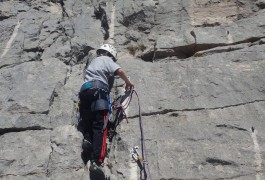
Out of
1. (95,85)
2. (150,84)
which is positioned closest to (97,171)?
(95,85)

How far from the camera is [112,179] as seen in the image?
6.46 m


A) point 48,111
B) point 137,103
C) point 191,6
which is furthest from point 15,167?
point 191,6

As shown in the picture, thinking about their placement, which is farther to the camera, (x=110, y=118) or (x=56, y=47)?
(x=56, y=47)

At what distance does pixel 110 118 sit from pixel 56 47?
8.70ft

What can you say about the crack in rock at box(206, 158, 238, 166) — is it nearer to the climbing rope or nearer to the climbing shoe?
the climbing rope

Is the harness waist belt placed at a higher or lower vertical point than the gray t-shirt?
lower

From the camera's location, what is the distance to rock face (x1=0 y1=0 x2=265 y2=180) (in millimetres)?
6531

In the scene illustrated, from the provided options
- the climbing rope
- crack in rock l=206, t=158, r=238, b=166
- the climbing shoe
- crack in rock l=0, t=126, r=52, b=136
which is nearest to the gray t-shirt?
the climbing rope

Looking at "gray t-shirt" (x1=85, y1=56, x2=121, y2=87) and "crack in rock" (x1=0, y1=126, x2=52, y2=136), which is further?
"crack in rock" (x1=0, y1=126, x2=52, y2=136)

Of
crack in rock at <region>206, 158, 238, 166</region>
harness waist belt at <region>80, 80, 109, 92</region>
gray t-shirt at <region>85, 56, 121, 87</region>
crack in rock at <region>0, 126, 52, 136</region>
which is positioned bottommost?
crack in rock at <region>206, 158, 238, 166</region>

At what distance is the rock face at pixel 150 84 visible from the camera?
6531 mm

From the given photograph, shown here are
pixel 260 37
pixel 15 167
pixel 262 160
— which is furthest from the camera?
pixel 260 37

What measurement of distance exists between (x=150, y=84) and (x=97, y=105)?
4.08 feet

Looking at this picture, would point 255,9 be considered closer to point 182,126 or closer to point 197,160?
point 182,126
